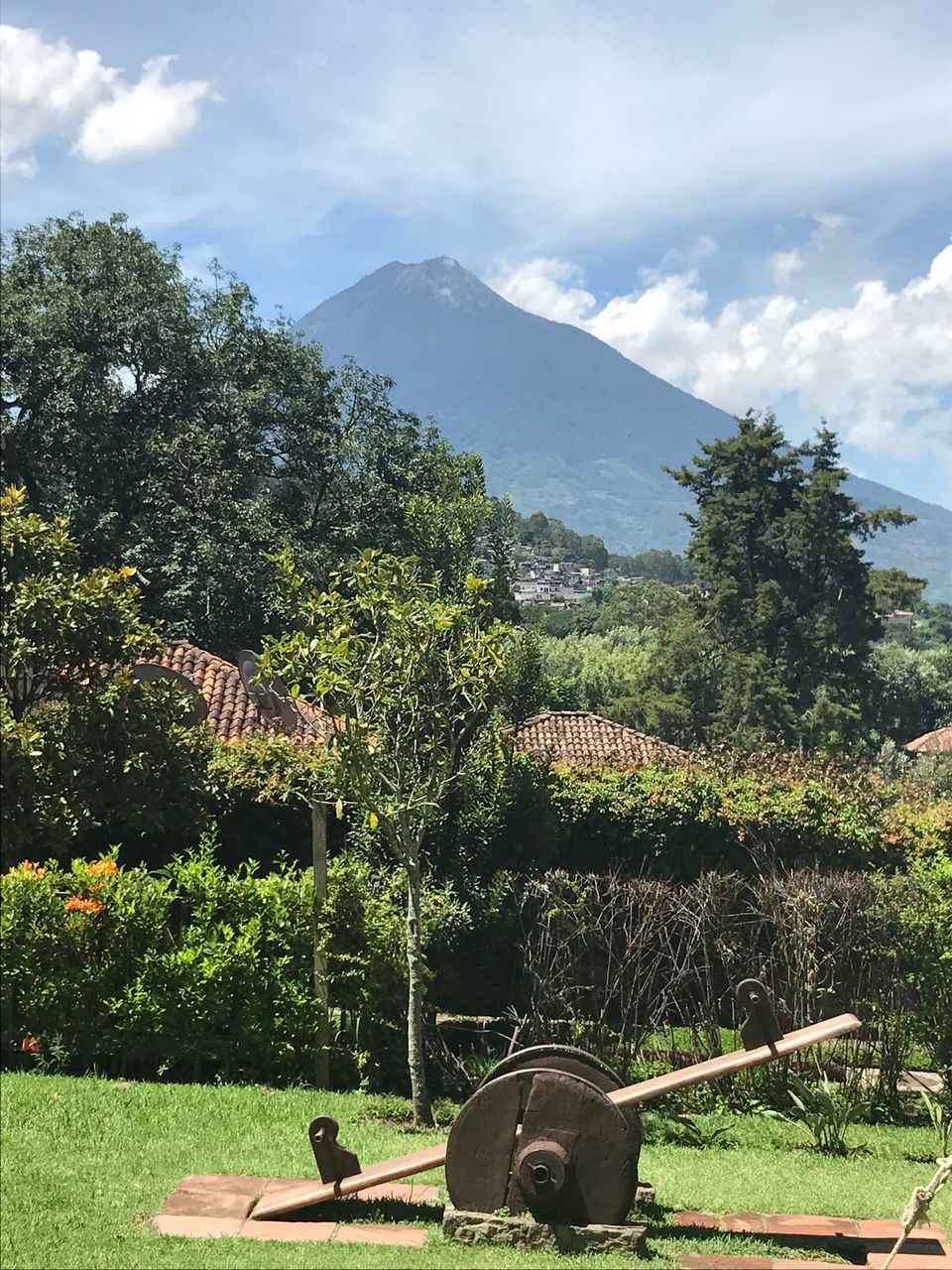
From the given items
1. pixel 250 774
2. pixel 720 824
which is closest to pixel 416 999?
pixel 250 774

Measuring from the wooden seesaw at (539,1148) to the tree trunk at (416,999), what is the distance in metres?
2.49

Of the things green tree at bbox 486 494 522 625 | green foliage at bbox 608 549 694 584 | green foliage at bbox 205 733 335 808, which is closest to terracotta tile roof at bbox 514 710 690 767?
green tree at bbox 486 494 522 625

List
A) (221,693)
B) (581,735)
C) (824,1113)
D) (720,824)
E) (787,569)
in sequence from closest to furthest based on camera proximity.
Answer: (824,1113) → (720,824) → (221,693) → (581,735) → (787,569)

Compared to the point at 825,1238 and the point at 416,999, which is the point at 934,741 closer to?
the point at 416,999

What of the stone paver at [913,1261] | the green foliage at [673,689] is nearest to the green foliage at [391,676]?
the stone paver at [913,1261]

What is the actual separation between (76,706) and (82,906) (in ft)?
5.19

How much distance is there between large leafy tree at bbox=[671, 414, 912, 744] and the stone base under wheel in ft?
104

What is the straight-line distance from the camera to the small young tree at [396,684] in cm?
712

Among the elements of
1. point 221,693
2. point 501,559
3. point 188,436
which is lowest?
point 221,693

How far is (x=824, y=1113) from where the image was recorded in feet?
24.4

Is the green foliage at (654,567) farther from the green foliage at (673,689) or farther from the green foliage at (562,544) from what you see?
the green foliage at (673,689)

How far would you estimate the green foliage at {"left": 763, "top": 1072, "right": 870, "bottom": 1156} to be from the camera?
7.27 m

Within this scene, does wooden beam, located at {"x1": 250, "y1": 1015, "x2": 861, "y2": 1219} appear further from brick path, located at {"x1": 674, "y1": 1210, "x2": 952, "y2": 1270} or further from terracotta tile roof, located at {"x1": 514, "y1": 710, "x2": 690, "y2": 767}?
terracotta tile roof, located at {"x1": 514, "y1": 710, "x2": 690, "y2": 767}

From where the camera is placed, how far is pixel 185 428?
25.0m
